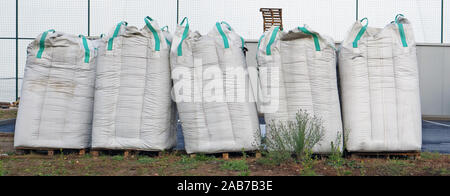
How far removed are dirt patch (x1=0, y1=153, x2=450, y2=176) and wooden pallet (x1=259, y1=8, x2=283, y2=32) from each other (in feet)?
17.8

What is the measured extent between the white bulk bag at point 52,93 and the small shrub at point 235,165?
1680mm

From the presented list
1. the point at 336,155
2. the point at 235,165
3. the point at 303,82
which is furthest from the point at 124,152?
the point at 336,155

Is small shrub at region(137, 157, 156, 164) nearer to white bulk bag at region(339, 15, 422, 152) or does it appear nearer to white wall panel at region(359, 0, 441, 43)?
white bulk bag at region(339, 15, 422, 152)

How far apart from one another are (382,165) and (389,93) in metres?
0.72

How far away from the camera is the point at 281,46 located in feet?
10.3

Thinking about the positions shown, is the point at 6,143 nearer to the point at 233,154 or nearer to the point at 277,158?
the point at 233,154

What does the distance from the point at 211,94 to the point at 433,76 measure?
24.6 feet

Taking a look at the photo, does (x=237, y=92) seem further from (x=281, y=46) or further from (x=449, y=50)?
(x=449, y=50)

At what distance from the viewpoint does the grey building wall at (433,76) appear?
8102 mm

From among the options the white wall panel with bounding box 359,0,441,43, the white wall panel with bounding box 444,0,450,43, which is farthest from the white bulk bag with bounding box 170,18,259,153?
the white wall panel with bounding box 444,0,450,43

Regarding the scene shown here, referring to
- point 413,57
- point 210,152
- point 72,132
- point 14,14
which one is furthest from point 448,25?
point 14,14

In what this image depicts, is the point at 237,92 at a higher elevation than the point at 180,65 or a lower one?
lower

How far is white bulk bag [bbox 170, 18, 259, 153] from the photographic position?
3139 millimetres

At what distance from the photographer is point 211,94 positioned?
3.15m
